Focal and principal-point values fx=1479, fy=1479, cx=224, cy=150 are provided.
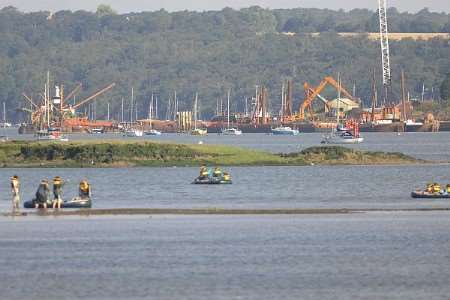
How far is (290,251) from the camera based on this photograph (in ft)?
179

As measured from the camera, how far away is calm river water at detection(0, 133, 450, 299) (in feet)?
150

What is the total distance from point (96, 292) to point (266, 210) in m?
26.3

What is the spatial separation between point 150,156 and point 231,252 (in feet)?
194

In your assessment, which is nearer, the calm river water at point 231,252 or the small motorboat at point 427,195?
the calm river water at point 231,252

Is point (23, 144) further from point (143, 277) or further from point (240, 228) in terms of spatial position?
point (143, 277)

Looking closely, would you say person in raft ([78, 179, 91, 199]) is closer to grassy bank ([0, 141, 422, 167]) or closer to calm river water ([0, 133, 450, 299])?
calm river water ([0, 133, 450, 299])

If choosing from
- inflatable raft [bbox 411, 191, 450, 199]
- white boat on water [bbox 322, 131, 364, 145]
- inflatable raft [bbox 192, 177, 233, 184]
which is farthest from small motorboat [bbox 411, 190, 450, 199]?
white boat on water [bbox 322, 131, 364, 145]

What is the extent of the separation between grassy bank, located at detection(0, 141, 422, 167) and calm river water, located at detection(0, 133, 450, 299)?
91.4 feet

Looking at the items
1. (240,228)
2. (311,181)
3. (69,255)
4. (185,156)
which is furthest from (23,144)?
(69,255)

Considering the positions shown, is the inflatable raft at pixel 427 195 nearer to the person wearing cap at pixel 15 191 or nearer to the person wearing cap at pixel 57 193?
the person wearing cap at pixel 57 193

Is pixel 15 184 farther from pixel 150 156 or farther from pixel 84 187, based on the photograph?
pixel 150 156

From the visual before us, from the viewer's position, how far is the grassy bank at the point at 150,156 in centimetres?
11150

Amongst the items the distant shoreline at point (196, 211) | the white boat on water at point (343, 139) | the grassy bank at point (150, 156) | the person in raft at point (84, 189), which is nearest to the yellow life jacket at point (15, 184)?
the distant shoreline at point (196, 211)

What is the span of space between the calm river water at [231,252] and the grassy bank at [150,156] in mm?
27854
